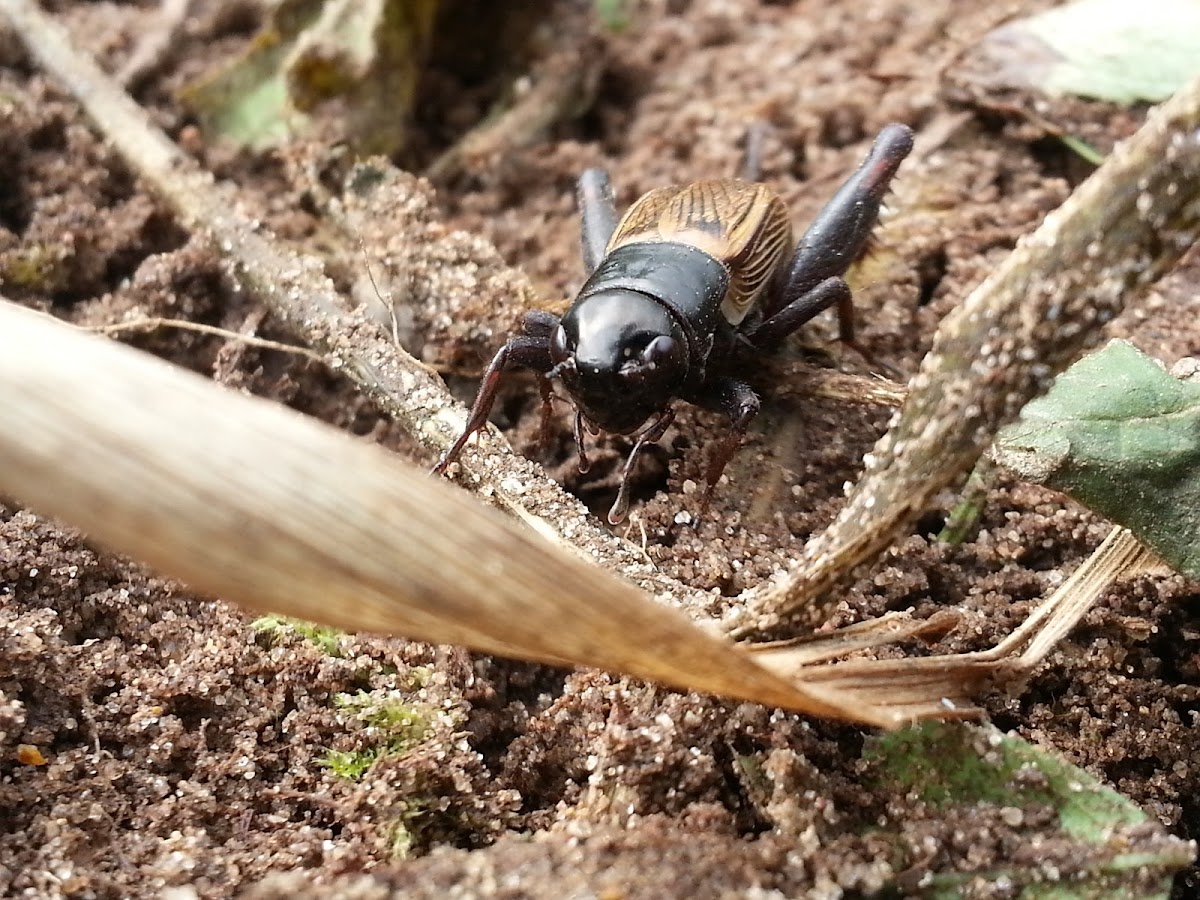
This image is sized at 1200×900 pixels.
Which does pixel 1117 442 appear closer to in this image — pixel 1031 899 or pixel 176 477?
pixel 1031 899

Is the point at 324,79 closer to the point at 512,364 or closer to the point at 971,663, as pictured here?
the point at 512,364

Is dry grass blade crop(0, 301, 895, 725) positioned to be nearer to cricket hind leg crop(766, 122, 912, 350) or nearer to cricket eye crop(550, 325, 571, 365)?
cricket eye crop(550, 325, 571, 365)

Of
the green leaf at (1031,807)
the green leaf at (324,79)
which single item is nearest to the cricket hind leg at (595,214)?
the green leaf at (324,79)

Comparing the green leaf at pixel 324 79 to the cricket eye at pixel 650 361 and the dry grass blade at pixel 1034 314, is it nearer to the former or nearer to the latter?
the cricket eye at pixel 650 361

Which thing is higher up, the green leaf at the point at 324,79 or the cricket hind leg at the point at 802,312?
the green leaf at the point at 324,79

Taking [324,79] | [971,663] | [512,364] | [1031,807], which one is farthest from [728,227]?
[1031,807]
